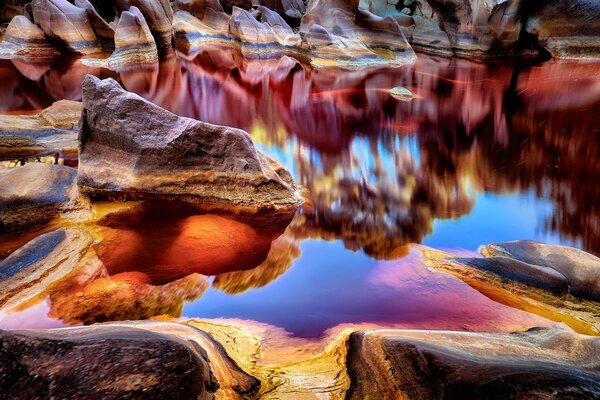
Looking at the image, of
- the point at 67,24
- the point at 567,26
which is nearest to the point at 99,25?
the point at 67,24

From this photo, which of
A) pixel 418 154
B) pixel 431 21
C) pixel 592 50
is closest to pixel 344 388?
pixel 418 154

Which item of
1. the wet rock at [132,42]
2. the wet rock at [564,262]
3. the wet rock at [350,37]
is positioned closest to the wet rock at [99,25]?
the wet rock at [132,42]

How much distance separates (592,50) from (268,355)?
18.4m

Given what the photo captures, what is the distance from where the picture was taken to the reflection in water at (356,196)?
3.20 meters

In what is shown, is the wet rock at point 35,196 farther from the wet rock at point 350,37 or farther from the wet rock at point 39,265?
the wet rock at point 350,37

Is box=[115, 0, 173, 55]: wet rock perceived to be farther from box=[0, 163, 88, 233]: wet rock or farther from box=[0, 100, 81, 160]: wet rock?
box=[0, 163, 88, 233]: wet rock

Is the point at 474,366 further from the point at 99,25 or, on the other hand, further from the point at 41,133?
the point at 99,25

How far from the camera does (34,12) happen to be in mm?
14688

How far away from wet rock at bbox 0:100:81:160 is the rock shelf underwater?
0.04 metres

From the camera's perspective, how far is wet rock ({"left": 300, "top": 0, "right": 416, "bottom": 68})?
1553 cm

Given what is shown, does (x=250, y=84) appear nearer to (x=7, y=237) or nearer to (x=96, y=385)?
(x=7, y=237)

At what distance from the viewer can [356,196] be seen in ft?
17.4

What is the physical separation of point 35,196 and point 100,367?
10.5ft

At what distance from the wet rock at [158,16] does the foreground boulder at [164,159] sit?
516 inches
